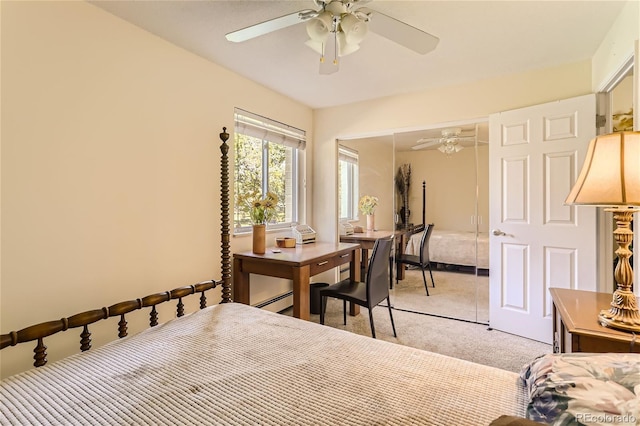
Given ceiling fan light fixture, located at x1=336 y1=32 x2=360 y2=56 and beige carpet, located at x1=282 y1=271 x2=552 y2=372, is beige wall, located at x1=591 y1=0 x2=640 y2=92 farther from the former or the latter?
beige carpet, located at x1=282 y1=271 x2=552 y2=372

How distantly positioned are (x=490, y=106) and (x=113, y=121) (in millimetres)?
3096

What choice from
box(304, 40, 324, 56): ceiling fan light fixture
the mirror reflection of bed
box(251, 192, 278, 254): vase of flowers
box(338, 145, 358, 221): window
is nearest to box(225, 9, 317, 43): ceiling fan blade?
box(304, 40, 324, 56): ceiling fan light fixture

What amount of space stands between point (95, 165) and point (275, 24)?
1326 millimetres

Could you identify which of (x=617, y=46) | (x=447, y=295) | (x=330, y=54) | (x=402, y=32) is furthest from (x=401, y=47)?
(x=447, y=295)

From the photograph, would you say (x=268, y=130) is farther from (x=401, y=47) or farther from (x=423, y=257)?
(x=423, y=257)

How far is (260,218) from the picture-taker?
2.75 metres

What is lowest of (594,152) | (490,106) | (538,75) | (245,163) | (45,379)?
(45,379)

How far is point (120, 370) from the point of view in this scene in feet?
3.69

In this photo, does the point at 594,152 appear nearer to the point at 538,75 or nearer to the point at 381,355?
the point at 381,355

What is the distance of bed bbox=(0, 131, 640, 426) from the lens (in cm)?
81

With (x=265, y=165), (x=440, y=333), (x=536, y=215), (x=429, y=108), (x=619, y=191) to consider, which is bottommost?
(x=440, y=333)

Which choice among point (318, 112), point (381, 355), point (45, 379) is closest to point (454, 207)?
point (318, 112)

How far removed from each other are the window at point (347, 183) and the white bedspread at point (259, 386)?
8.45 ft

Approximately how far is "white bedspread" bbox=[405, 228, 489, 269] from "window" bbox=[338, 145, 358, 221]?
0.83m
